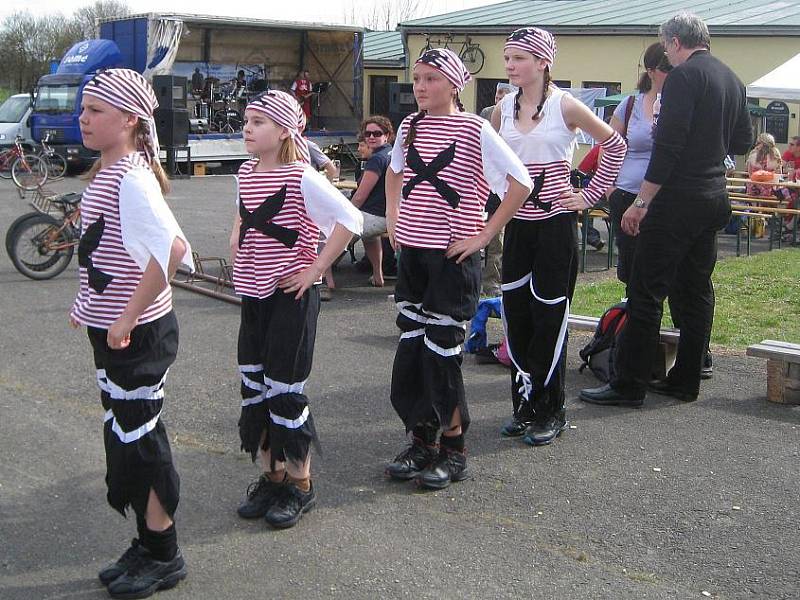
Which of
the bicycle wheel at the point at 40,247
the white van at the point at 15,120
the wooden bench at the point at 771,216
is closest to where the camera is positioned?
the bicycle wheel at the point at 40,247

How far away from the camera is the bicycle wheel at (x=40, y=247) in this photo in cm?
1062

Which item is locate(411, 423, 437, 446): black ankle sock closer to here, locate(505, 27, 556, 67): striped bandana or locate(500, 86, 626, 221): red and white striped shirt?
locate(500, 86, 626, 221): red and white striped shirt

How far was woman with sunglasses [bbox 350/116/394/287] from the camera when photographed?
10023 millimetres

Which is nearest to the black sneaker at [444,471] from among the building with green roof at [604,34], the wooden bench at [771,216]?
Result: the wooden bench at [771,216]

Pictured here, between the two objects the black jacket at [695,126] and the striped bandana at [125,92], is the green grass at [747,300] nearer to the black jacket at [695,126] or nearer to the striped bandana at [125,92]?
the black jacket at [695,126]

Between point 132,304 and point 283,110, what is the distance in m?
1.17

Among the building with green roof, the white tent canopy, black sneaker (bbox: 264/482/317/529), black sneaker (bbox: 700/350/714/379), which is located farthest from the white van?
black sneaker (bbox: 264/482/317/529)

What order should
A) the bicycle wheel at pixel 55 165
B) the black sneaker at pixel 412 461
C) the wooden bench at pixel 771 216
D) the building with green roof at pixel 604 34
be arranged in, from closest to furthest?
the black sneaker at pixel 412 461 → the wooden bench at pixel 771 216 → the building with green roof at pixel 604 34 → the bicycle wheel at pixel 55 165

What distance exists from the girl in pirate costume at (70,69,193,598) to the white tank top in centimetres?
222

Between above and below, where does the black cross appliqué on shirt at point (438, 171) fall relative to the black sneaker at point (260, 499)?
above

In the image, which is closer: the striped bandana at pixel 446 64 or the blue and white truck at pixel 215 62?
the striped bandana at pixel 446 64

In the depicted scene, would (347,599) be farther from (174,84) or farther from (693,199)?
(174,84)

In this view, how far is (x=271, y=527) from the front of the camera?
4.40 metres

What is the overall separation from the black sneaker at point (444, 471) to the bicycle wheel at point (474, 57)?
25269 millimetres
